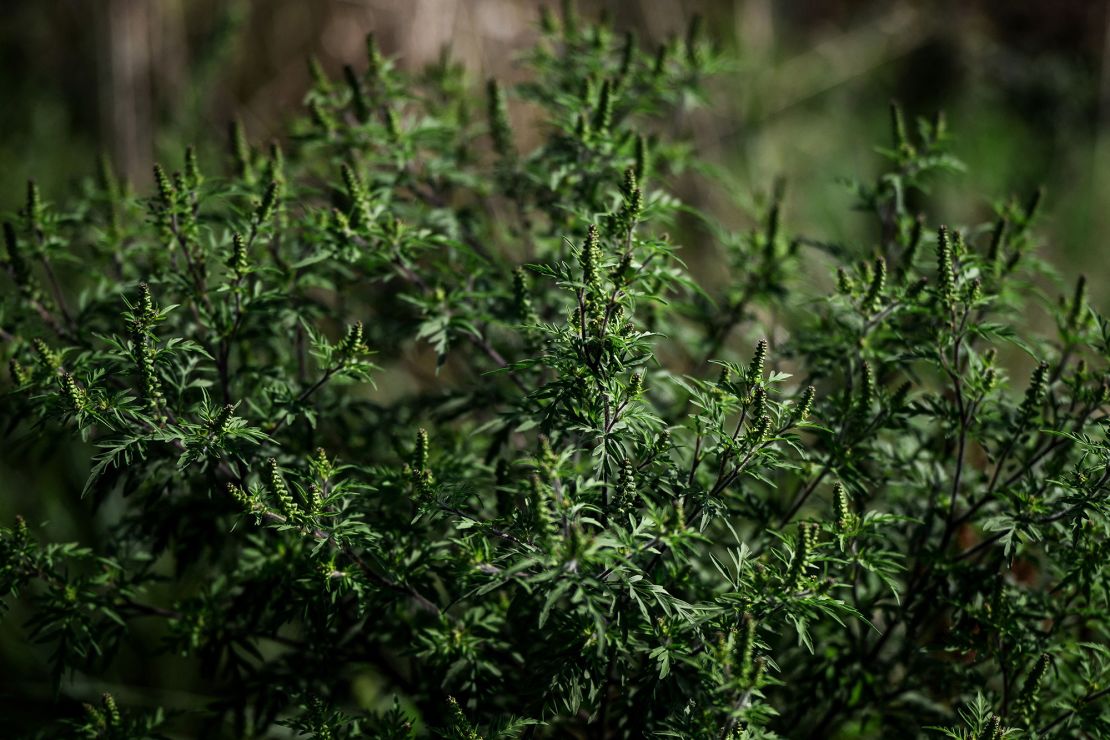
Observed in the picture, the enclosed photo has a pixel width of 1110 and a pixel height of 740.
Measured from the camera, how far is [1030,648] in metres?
2.10

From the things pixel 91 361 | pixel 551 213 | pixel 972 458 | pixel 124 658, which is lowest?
pixel 124 658

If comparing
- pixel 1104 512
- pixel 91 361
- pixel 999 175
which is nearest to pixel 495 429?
pixel 91 361

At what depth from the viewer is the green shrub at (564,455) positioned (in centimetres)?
187

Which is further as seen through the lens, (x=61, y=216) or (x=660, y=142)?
(x=660, y=142)

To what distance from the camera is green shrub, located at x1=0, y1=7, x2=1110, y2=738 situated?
6.13 ft

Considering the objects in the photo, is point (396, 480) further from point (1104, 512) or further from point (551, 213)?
point (1104, 512)

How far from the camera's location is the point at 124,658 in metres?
3.76

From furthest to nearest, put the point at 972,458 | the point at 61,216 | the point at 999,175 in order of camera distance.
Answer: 1. the point at 999,175
2. the point at 972,458
3. the point at 61,216

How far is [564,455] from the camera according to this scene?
5.69 ft

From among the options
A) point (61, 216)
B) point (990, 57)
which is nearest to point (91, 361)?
point (61, 216)

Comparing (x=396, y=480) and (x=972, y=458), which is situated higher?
(x=972, y=458)

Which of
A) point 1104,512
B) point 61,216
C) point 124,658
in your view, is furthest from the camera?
point 124,658

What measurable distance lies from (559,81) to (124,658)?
2791mm

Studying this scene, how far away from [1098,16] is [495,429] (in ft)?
24.5
